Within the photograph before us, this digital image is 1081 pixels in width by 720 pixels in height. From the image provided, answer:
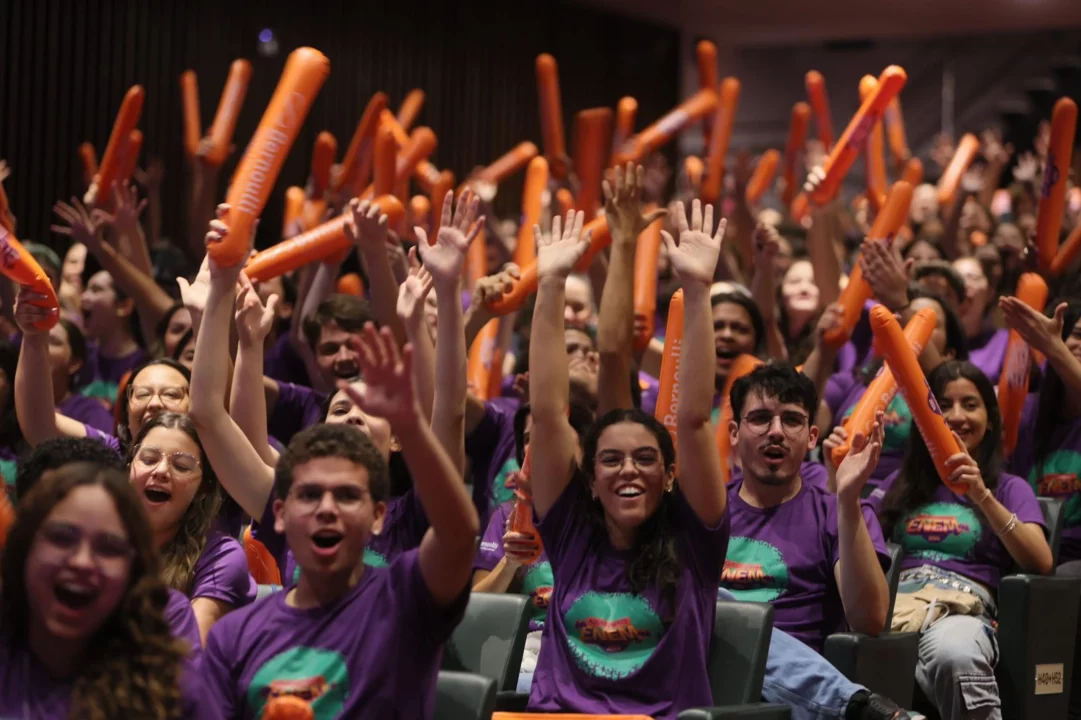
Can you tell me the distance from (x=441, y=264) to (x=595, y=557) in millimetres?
661

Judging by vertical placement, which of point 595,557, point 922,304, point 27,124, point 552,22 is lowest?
point 595,557

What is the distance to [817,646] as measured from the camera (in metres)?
3.25

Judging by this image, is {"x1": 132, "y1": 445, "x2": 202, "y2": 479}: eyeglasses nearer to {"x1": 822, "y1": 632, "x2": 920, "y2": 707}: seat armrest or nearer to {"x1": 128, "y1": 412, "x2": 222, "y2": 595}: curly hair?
{"x1": 128, "y1": 412, "x2": 222, "y2": 595}: curly hair

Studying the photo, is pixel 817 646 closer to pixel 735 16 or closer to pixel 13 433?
pixel 13 433

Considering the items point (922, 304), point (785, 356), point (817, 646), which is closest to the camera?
point (817, 646)

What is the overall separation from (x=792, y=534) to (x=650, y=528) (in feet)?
1.73

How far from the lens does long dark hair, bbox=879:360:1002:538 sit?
382 centimetres

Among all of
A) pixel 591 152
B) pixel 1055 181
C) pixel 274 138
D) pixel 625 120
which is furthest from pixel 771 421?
pixel 625 120

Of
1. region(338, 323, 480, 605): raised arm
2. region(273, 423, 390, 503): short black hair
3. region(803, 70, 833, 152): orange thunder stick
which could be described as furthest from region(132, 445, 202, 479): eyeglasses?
region(803, 70, 833, 152): orange thunder stick

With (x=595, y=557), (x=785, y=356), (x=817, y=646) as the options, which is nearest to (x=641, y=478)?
(x=595, y=557)

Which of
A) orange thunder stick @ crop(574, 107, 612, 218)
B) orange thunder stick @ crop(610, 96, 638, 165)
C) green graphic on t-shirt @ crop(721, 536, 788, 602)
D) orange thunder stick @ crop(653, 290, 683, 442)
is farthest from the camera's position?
orange thunder stick @ crop(610, 96, 638, 165)

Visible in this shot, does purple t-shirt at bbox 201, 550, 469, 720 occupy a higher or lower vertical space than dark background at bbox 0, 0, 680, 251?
lower

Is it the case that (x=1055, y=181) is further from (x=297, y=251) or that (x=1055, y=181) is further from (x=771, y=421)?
(x=297, y=251)

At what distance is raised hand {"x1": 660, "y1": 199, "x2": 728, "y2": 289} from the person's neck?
642 millimetres
